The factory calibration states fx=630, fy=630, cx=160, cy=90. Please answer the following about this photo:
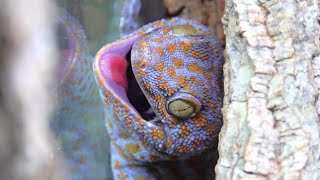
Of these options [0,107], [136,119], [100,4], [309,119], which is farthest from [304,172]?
[100,4]

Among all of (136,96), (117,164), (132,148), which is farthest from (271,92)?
(117,164)

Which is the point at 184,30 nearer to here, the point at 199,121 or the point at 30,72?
the point at 199,121

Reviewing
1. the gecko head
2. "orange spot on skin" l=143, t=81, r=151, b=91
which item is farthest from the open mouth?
"orange spot on skin" l=143, t=81, r=151, b=91

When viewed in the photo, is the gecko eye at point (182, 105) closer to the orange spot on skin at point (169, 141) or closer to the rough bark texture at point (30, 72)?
the orange spot on skin at point (169, 141)

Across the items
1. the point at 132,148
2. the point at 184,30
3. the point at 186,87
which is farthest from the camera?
the point at 132,148

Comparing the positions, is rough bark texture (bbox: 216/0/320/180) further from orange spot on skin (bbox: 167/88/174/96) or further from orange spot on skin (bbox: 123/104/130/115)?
orange spot on skin (bbox: 123/104/130/115)

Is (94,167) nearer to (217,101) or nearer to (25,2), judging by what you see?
(217,101)
